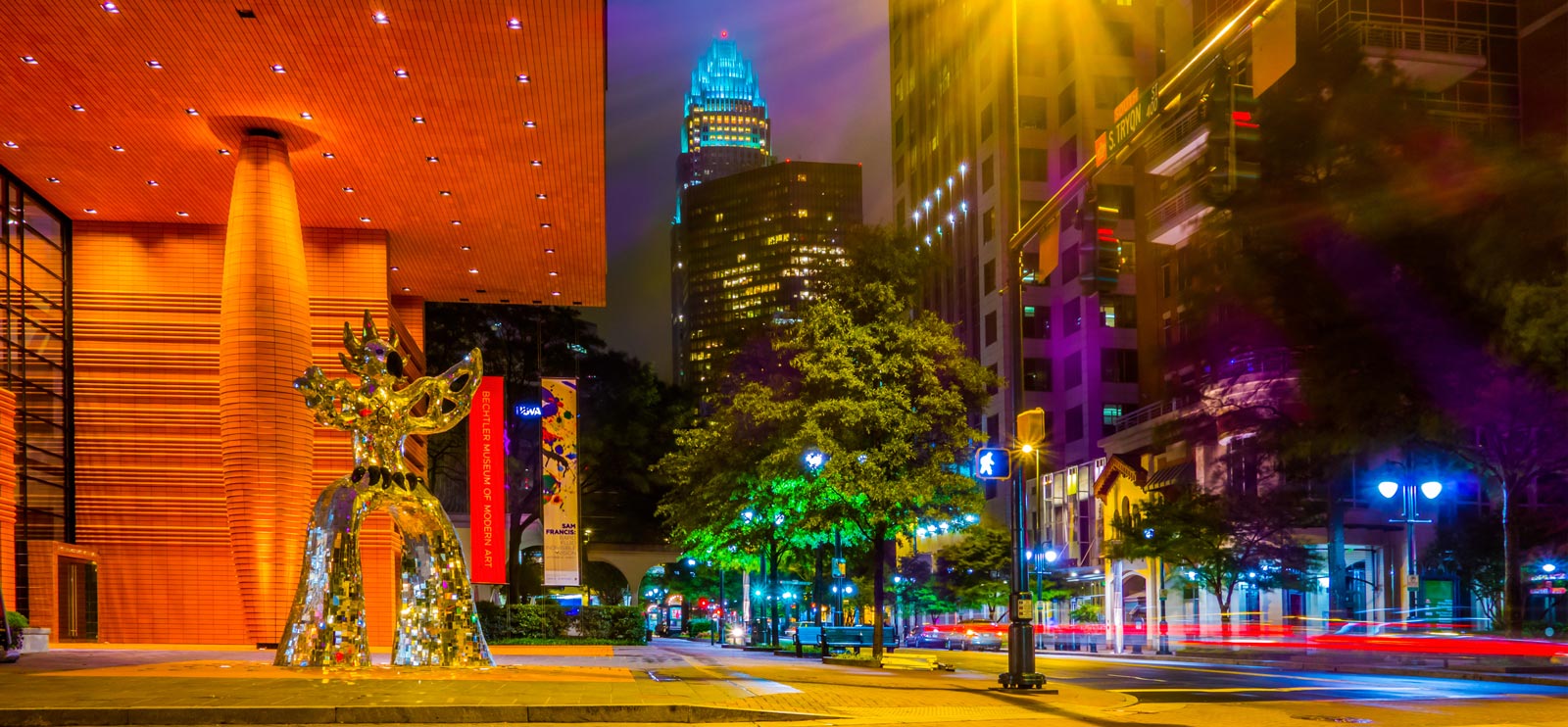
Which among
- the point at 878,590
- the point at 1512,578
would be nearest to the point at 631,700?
the point at 878,590

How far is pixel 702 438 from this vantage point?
37375mm

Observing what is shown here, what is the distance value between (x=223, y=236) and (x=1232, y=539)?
34945mm

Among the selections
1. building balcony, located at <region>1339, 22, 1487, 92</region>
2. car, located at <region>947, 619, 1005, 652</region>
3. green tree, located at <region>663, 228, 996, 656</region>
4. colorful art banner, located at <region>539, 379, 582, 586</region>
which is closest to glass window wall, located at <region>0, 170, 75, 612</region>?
colorful art banner, located at <region>539, 379, 582, 586</region>

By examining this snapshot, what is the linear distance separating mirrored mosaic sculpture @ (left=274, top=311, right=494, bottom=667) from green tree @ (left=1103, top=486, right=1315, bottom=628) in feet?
113

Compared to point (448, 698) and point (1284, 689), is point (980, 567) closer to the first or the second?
point (1284, 689)

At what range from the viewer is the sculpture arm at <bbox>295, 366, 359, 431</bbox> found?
786 inches

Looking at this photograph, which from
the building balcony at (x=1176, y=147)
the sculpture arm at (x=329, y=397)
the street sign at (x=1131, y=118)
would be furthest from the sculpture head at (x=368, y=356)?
the building balcony at (x=1176, y=147)

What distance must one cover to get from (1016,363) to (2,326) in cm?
2488

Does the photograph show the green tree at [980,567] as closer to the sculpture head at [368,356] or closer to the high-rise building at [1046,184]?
the high-rise building at [1046,184]

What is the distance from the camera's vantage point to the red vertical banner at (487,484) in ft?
125

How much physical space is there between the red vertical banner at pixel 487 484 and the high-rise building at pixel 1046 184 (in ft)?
112

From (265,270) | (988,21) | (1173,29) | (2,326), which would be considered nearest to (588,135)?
(265,270)

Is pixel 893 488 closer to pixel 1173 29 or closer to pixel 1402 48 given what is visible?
pixel 1402 48

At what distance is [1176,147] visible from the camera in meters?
65.2
